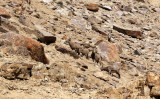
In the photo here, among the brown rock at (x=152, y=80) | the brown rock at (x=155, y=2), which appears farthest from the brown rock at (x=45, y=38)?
the brown rock at (x=155, y=2)

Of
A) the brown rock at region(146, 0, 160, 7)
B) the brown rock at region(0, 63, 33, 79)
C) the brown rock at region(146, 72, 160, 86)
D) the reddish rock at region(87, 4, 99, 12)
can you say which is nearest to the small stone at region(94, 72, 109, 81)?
the brown rock at region(0, 63, 33, 79)

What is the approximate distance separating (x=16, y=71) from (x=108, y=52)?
5.67 metres

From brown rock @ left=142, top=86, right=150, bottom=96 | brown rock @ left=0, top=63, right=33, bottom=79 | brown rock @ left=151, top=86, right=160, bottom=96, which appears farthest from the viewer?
brown rock @ left=0, top=63, right=33, bottom=79

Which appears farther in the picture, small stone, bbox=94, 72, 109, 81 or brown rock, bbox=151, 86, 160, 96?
small stone, bbox=94, 72, 109, 81

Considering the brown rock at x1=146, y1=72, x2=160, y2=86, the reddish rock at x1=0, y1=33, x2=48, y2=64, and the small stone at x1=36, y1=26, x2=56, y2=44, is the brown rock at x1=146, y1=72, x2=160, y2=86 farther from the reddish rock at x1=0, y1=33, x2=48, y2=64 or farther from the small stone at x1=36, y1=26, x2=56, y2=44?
the small stone at x1=36, y1=26, x2=56, y2=44

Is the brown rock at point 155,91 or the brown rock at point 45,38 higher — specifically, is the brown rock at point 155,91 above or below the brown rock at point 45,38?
above

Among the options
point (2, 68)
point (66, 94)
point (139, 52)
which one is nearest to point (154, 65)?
point (139, 52)

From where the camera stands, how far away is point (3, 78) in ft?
18.6

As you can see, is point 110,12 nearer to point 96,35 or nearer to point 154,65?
point 96,35

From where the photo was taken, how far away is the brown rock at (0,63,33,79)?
18.9ft

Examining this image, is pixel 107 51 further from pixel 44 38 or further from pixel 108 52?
pixel 44 38

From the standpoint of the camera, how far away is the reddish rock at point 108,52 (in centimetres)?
1044

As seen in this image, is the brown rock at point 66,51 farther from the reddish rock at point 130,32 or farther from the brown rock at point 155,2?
the brown rock at point 155,2

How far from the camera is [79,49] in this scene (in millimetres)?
9914
